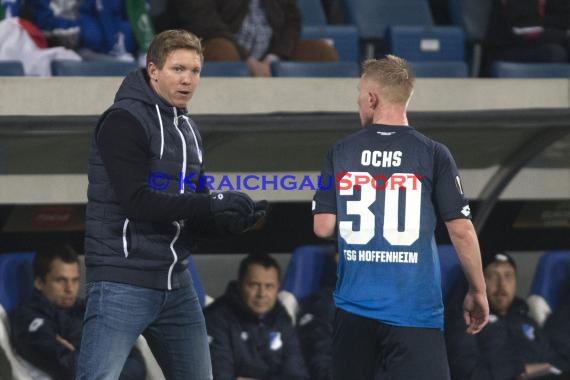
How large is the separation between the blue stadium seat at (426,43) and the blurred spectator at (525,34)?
0.85ft

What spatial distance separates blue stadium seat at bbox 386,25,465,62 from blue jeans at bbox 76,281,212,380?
487 cm

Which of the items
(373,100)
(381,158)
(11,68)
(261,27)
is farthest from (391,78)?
(261,27)

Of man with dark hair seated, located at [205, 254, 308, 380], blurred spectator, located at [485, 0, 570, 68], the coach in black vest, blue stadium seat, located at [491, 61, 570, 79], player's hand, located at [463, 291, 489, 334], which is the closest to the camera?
the coach in black vest

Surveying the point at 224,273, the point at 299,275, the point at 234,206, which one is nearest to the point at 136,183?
the point at 234,206

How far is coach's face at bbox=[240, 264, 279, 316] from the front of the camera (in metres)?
6.66

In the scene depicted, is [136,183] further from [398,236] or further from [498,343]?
[498,343]

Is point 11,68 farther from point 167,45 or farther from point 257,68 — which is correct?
point 167,45

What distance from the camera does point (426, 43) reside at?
8.61m

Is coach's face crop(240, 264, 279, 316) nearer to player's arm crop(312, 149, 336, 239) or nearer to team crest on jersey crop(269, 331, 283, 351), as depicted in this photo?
team crest on jersey crop(269, 331, 283, 351)

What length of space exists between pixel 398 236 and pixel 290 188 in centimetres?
336

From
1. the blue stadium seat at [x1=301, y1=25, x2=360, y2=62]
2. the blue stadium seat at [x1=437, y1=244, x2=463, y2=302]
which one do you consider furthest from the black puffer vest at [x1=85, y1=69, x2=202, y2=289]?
the blue stadium seat at [x1=301, y1=25, x2=360, y2=62]

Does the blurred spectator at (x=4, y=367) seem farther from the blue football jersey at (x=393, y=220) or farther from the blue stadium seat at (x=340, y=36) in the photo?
the blue stadium seat at (x=340, y=36)

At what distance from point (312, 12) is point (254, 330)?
2.98 meters

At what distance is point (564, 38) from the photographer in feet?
28.3
